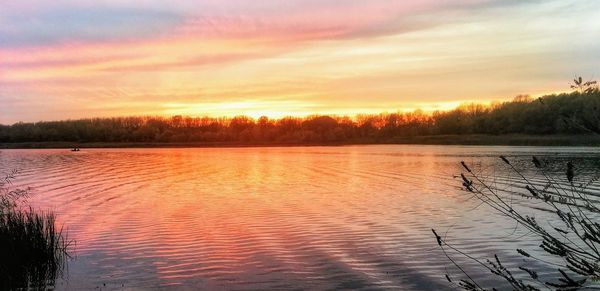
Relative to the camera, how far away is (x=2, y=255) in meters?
8.34

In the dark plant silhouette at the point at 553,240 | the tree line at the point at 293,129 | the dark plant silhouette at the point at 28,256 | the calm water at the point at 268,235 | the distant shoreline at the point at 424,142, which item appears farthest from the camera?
the tree line at the point at 293,129

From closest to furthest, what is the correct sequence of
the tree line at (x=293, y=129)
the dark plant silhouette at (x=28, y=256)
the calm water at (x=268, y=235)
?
1. the dark plant silhouette at (x=28, y=256)
2. the calm water at (x=268, y=235)
3. the tree line at (x=293, y=129)

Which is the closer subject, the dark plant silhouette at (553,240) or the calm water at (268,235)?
the dark plant silhouette at (553,240)

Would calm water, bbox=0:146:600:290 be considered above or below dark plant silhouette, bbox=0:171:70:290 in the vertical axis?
below

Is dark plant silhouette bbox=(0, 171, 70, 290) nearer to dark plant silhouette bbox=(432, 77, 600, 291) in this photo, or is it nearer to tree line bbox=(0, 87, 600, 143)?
dark plant silhouette bbox=(432, 77, 600, 291)

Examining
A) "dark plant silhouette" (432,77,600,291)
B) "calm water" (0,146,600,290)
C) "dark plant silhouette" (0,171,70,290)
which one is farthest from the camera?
"calm water" (0,146,600,290)

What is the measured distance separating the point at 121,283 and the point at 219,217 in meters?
6.45

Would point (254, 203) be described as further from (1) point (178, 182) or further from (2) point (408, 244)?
(1) point (178, 182)

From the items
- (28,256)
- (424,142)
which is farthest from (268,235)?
(424,142)

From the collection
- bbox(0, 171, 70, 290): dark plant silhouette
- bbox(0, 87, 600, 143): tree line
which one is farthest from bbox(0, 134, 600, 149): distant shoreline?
bbox(0, 171, 70, 290): dark plant silhouette

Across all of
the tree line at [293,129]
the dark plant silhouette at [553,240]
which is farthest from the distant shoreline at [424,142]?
the dark plant silhouette at [553,240]

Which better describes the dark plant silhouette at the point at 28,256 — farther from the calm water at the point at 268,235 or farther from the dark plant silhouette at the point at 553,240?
the dark plant silhouette at the point at 553,240

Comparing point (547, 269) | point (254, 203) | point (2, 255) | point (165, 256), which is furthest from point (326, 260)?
point (254, 203)

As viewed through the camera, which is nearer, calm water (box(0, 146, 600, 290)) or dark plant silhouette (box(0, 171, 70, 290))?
dark plant silhouette (box(0, 171, 70, 290))
